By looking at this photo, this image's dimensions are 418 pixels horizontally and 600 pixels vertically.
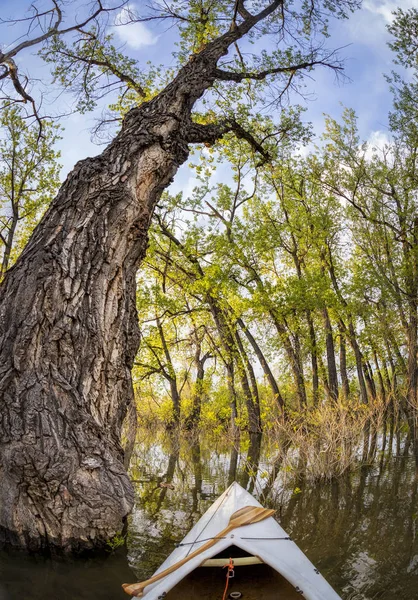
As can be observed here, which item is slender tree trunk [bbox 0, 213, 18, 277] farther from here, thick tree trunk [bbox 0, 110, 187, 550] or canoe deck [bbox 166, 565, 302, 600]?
canoe deck [bbox 166, 565, 302, 600]

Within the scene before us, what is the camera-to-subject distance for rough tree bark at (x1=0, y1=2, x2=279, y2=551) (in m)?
4.36

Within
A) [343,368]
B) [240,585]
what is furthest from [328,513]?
[343,368]

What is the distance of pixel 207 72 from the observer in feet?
24.6

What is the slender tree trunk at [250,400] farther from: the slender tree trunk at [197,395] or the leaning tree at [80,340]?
the leaning tree at [80,340]

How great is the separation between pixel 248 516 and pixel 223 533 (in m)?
0.50

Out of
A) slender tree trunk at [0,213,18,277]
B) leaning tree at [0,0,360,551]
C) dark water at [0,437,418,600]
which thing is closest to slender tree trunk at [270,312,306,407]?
dark water at [0,437,418,600]

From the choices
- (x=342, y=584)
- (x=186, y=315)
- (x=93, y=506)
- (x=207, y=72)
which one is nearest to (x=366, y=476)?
(x=342, y=584)

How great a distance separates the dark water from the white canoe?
63 centimetres

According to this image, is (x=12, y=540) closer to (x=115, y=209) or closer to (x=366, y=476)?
(x=115, y=209)

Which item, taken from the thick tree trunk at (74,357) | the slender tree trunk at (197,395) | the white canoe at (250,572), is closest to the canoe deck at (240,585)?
the white canoe at (250,572)

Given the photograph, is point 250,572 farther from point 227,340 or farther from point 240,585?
point 227,340

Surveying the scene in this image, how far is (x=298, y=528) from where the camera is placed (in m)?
5.78

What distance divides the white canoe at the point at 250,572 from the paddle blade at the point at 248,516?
0.05 m

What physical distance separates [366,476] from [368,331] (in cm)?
1313
